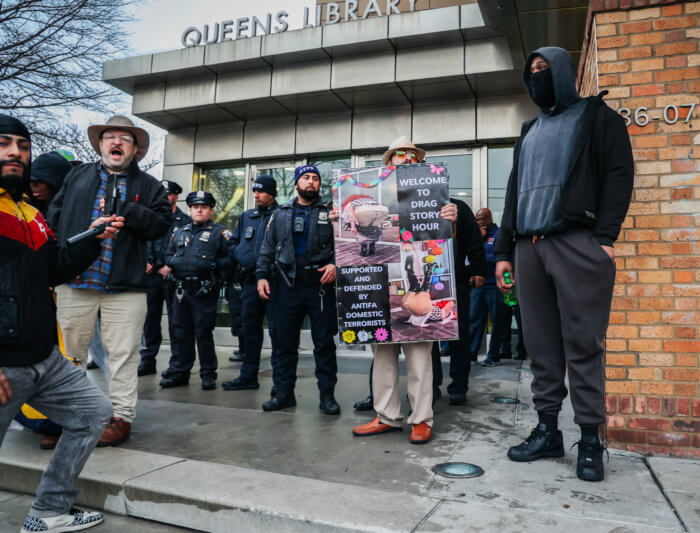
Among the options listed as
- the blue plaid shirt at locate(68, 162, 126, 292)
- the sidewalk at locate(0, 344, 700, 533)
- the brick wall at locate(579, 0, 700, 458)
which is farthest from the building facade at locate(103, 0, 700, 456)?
the blue plaid shirt at locate(68, 162, 126, 292)

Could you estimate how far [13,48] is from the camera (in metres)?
10.5

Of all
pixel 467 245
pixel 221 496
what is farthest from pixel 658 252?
pixel 221 496

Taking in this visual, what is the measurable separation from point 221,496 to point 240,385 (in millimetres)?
2843

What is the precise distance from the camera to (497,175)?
785 centimetres

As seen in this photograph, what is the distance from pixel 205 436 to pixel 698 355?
10.5 feet

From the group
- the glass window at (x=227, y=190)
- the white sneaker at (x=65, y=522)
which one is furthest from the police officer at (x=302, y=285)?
the glass window at (x=227, y=190)

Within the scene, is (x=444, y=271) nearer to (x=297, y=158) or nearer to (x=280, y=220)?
(x=280, y=220)

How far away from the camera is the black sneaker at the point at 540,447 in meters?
2.87

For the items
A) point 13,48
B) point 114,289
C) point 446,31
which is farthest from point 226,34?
point 114,289

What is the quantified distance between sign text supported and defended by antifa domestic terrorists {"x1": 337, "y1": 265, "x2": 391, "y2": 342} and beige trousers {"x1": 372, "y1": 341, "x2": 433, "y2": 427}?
0.21 metres

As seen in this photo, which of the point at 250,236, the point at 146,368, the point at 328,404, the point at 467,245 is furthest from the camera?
the point at 146,368

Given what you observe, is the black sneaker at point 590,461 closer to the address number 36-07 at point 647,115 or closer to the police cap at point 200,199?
the address number 36-07 at point 647,115

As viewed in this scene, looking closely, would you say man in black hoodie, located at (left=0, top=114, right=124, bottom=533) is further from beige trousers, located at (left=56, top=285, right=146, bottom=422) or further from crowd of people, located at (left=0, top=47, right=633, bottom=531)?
beige trousers, located at (left=56, top=285, right=146, bottom=422)

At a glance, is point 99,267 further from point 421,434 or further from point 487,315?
point 487,315
